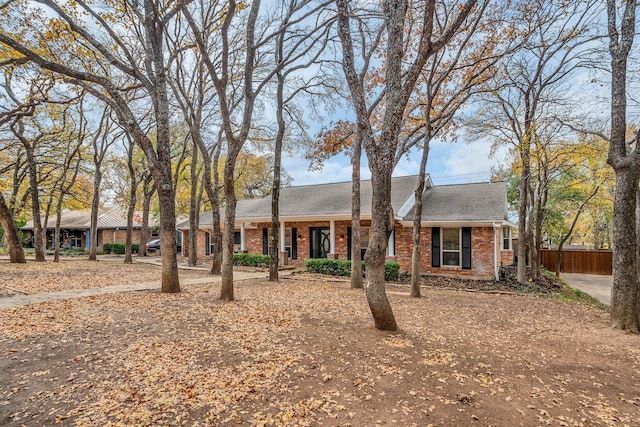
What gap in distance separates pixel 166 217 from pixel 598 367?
8.73 m

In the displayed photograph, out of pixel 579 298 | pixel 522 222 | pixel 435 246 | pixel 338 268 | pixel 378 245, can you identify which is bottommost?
pixel 579 298

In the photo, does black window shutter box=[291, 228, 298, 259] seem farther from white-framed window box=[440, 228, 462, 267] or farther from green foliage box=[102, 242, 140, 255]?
green foliage box=[102, 242, 140, 255]

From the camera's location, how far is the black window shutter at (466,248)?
13.4 metres

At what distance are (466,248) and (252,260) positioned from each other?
10210 millimetres

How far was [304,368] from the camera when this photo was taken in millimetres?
3867

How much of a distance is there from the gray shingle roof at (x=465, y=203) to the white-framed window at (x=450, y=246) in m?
0.82

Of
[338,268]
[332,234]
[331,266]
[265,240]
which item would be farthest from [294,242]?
[338,268]

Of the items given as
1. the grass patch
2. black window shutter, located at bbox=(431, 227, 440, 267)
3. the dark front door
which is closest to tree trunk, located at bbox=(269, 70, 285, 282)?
the dark front door

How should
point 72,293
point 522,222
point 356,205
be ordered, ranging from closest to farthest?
point 72,293 → point 356,205 → point 522,222

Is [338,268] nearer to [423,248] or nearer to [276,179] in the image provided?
[423,248]

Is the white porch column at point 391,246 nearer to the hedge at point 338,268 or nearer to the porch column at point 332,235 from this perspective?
the hedge at point 338,268

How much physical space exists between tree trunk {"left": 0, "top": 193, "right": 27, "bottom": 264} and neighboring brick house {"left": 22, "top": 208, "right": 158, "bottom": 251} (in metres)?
15.0

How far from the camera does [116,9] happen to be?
28.2 ft

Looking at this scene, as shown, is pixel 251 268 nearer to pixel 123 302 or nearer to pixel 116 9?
pixel 123 302
